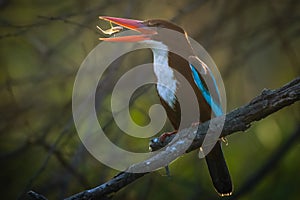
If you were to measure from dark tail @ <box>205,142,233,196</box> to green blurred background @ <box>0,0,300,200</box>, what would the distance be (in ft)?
1.53

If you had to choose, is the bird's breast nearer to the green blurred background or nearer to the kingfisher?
the kingfisher

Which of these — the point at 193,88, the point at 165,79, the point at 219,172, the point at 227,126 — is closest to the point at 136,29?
the point at 165,79

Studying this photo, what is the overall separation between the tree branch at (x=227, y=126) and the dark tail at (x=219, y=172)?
65cm

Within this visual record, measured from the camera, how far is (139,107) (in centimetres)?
440

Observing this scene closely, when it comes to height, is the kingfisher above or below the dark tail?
above

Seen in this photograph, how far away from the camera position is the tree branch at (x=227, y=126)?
267 cm

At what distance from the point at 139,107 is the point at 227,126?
164 centimetres

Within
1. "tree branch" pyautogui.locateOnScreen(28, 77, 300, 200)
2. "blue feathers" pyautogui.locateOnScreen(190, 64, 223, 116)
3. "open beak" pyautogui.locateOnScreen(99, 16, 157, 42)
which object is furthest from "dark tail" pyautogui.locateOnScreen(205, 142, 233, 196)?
"open beak" pyautogui.locateOnScreen(99, 16, 157, 42)

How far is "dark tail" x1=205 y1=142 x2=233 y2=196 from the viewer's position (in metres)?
3.72

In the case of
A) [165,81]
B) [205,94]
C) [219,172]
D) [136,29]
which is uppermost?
[136,29]

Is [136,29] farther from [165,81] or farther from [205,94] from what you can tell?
[205,94]

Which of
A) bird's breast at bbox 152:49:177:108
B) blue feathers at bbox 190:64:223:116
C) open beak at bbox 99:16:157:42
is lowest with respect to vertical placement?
blue feathers at bbox 190:64:223:116

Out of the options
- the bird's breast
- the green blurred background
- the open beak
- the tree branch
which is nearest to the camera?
the tree branch

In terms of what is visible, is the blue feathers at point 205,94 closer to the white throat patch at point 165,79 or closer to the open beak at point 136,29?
the white throat patch at point 165,79
